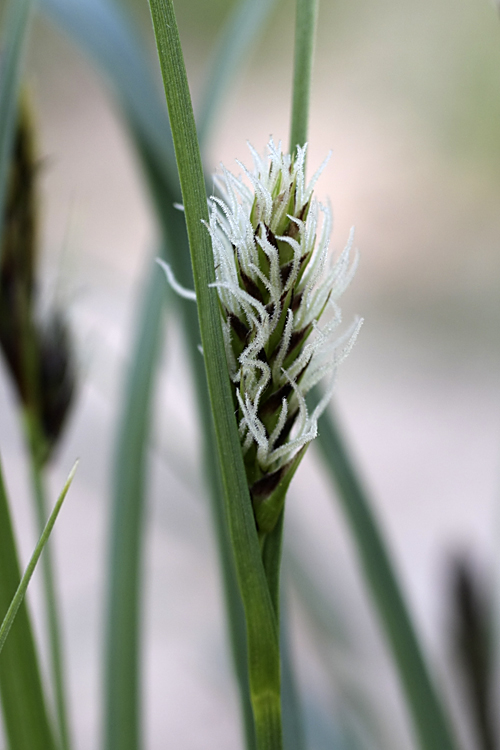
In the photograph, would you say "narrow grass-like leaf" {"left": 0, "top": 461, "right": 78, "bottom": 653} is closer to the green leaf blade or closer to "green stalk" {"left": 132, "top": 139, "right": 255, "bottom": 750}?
the green leaf blade

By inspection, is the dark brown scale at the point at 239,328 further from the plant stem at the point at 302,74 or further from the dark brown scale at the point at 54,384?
the dark brown scale at the point at 54,384

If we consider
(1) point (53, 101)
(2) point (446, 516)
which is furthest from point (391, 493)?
(1) point (53, 101)

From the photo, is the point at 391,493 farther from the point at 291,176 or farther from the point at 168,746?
the point at 291,176

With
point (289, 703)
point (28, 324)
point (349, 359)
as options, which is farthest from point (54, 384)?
point (349, 359)

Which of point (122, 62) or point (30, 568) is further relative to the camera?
point (122, 62)

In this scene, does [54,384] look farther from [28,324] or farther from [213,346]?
[213,346]
